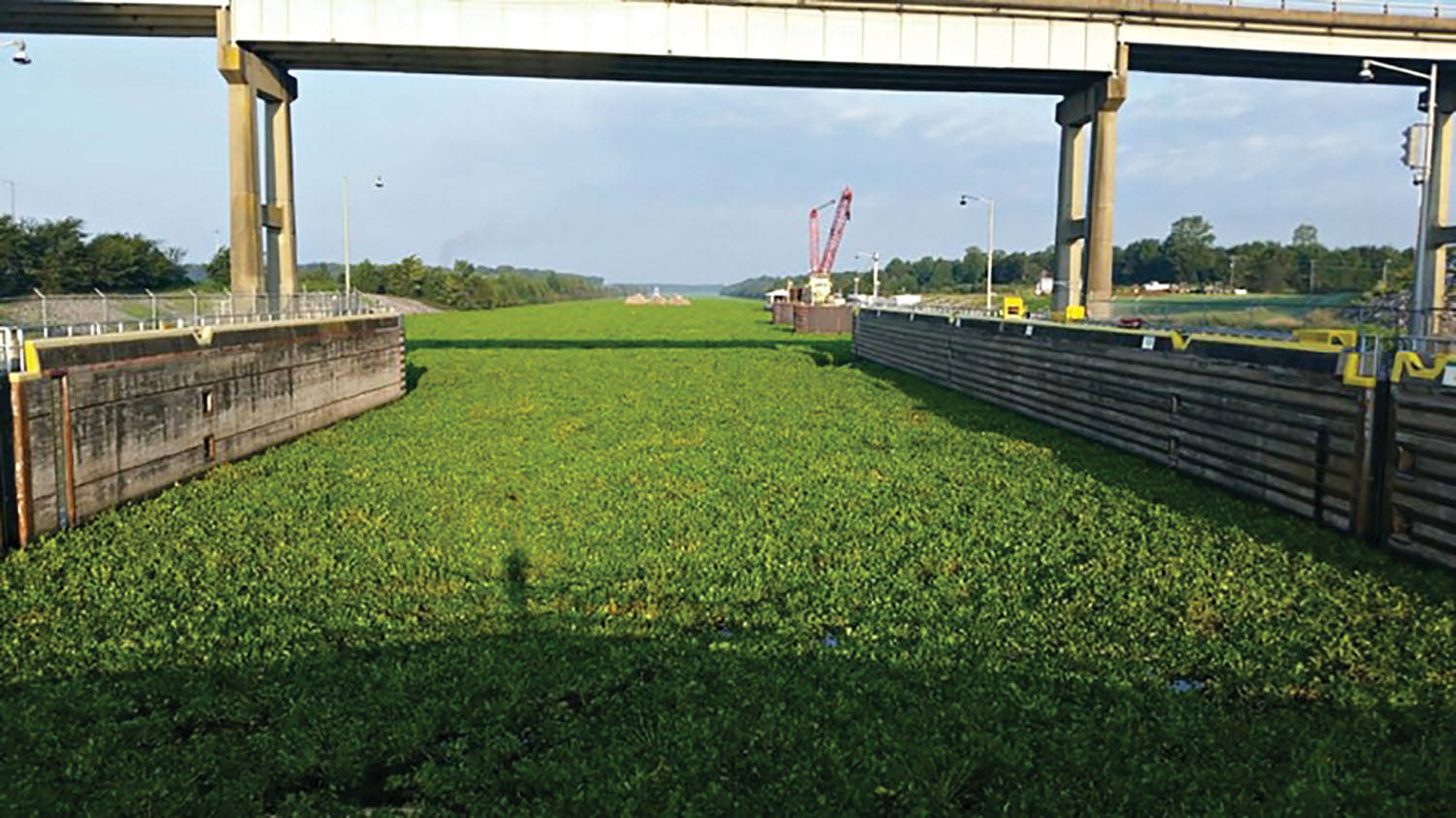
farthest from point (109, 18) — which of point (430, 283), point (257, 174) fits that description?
point (430, 283)

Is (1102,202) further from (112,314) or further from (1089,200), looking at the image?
(112,314)

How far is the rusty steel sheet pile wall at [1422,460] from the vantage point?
12758 millimetres

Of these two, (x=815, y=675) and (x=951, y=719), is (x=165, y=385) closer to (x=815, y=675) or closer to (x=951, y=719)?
(x=815, y=675)

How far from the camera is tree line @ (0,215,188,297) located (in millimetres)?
69062

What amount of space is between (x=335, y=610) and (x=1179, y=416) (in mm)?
16348

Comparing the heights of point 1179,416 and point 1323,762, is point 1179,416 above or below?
above

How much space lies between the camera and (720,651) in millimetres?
10461

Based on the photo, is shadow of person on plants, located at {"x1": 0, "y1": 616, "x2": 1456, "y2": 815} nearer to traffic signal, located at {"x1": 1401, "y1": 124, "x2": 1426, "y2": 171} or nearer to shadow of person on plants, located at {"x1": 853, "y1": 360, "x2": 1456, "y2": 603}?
shadow of person on plants, located at {"x1": 853, "y1": 360, "x2": 1456, "y2": 603}

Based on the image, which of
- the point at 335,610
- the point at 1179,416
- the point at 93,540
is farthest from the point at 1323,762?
Answer: the point at 93,540

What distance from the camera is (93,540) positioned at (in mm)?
15031

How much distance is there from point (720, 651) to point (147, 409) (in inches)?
541

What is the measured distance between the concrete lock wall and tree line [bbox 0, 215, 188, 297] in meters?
53.1

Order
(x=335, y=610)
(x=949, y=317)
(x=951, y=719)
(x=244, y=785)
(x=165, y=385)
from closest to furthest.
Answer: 1. (x=244, y=785)
2. (x=951, y=719)
3. (x=335, y=610)
4. (x=165, y=385)
5. (x=949, y=317)

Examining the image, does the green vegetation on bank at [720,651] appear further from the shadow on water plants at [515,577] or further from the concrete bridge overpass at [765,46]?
the concrete bridge overpass at [765,46]
